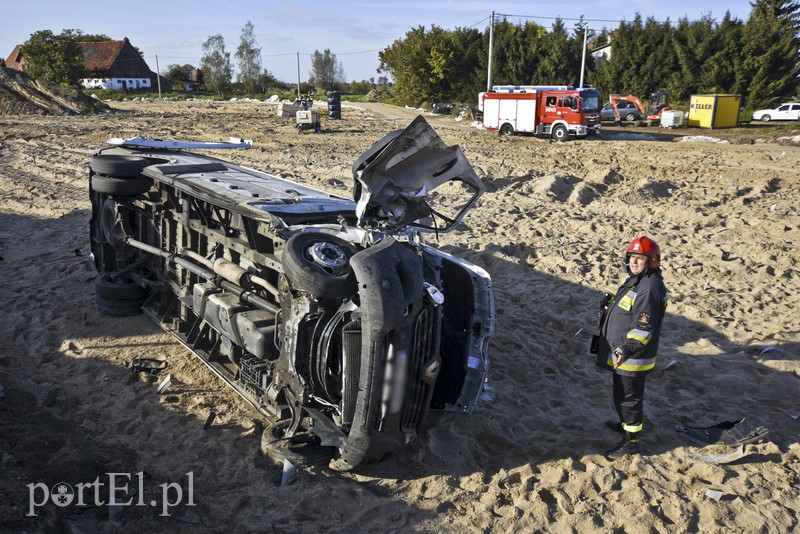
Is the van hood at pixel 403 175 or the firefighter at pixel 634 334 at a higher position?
the van hood at pixel 403 175

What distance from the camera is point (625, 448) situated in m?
4.66

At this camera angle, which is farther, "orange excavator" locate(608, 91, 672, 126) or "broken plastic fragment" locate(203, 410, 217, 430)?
"orange excavator" locate(608, 91, 672, 126)

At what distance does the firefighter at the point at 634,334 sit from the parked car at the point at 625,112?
31696mm

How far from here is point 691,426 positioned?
5.03 meters

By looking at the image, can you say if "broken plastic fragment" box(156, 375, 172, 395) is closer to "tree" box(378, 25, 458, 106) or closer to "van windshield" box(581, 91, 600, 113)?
"van windshield" box(581, 91, 600, 113)

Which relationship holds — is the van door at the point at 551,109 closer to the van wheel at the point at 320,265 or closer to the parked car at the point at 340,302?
the parked car at the point at 340,302

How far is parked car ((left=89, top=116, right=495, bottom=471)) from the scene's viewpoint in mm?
3869

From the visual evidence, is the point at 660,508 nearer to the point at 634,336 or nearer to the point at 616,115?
the point at 634,336

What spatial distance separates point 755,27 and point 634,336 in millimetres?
37027

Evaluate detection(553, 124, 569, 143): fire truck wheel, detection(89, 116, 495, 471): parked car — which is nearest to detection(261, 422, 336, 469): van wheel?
detection(89, 116, 495, 471): parked car

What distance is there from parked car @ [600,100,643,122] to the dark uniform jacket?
31.7m

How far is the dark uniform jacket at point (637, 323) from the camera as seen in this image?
443cm

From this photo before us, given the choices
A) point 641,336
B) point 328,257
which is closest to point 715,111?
point 641,336

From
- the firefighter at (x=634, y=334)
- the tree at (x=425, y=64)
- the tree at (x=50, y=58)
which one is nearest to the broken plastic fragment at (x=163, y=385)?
the firefighter at (x=634, y=334)
